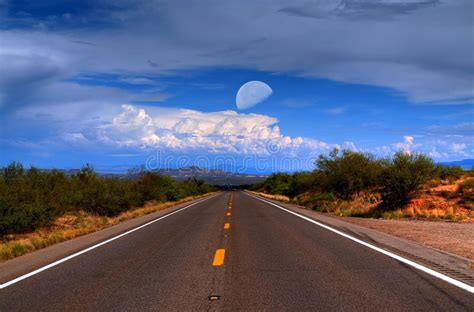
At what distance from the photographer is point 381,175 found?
98.5 ft

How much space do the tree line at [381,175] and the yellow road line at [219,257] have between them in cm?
1887

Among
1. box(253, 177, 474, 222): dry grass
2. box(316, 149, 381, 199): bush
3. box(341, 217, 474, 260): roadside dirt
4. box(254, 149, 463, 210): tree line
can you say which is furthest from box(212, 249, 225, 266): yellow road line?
box(316, 149, 381, 199): bush

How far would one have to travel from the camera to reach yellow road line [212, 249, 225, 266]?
9.46 meters

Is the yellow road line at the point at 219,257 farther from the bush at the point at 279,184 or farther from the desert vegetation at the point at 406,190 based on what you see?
the bush at the point at 279,184

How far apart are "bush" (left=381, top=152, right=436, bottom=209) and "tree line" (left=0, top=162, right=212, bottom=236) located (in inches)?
749

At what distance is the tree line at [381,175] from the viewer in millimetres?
27312

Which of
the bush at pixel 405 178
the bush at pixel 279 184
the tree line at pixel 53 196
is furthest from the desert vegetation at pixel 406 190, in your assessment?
the bush at pixel 279 184

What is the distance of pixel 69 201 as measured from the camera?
27.7 meters

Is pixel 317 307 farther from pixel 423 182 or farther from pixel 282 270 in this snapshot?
pixel 423 182

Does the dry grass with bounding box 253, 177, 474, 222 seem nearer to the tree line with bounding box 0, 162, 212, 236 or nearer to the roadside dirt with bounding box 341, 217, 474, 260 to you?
the roadside dirt with bounding box 341, 217, 474, 260

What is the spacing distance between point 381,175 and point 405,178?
3.07 metres

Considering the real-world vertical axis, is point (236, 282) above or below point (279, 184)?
below

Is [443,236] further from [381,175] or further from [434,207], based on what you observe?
[381,175]

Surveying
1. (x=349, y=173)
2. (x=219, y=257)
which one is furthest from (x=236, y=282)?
(x=349, y=173)
